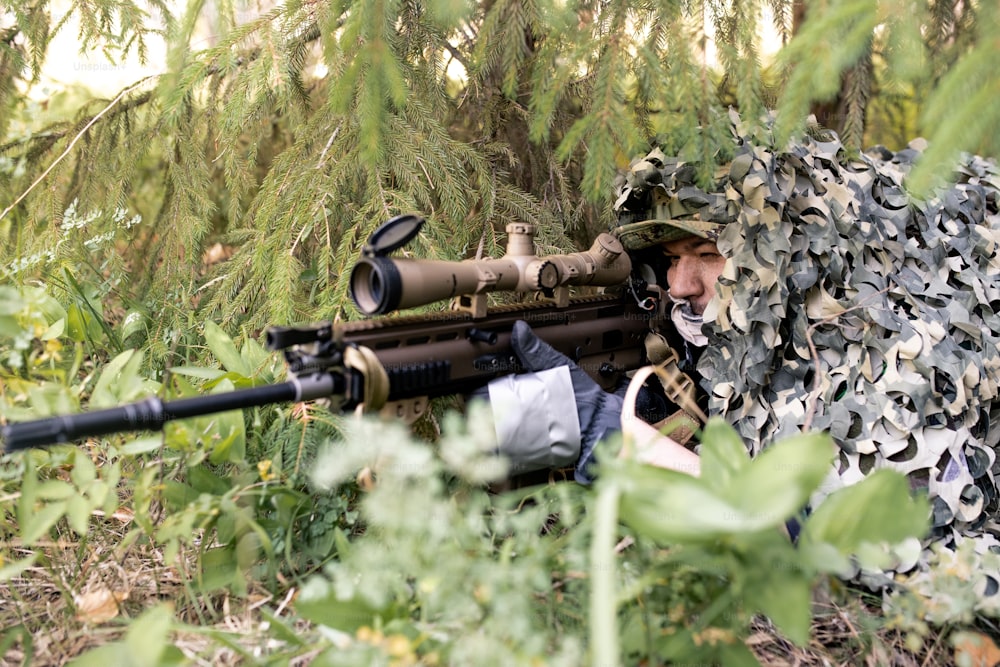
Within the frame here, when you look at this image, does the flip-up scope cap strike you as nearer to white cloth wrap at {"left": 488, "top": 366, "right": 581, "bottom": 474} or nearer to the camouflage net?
white cloth wrap at {"left": 488, "top": 366, "right": 581, "bottom": 474}

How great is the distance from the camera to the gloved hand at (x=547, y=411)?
80.8 inches

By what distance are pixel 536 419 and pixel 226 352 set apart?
3.36 feet

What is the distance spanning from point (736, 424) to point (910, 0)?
1.29 metres

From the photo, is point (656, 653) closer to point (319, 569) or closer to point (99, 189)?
point (319, 569)

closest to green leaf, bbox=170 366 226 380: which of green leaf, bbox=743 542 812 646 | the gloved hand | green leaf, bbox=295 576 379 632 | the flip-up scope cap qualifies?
the flip-up scope cap

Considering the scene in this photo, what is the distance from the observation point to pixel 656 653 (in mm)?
1420

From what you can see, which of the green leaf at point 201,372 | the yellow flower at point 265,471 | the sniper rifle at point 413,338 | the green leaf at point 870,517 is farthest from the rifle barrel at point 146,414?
the green leaf at point 870,517

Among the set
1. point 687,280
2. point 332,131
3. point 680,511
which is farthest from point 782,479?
point 332,131

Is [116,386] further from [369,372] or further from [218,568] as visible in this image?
[369,372]

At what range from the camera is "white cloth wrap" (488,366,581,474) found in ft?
6.70

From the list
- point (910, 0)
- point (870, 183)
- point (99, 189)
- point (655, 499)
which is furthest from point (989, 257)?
point (99, 189)

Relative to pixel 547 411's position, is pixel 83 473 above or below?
above

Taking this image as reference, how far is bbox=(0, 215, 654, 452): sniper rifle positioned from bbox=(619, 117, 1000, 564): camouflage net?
400 millimetres

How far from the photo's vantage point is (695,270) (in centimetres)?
256
